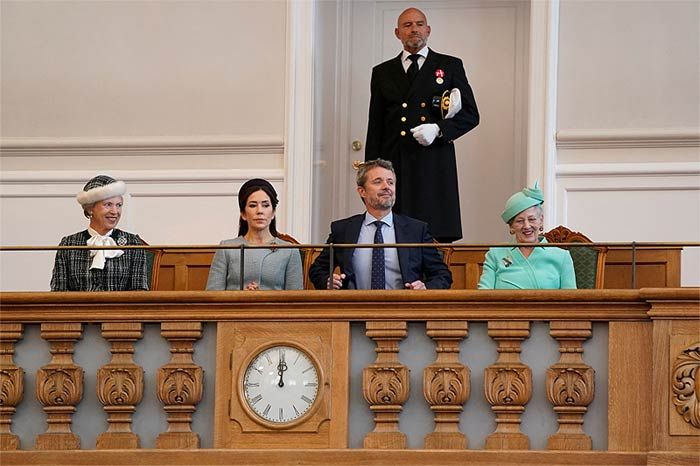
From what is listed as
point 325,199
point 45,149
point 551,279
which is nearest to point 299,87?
point 325,199

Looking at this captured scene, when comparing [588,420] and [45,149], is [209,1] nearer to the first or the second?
[45,149]

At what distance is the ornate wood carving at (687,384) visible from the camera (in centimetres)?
673

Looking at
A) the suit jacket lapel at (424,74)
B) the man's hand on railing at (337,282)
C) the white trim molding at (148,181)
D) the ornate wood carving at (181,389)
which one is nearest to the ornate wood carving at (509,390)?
the man's hand on railing at (337,282)

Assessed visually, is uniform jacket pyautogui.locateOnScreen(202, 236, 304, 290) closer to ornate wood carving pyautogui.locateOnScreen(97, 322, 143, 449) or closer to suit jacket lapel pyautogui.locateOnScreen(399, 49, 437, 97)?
ornate wood carving pyautogui.locateOnScreen(97, 322, 143, 449)

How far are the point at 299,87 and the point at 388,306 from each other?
3.18 m

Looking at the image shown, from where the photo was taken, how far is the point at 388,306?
705 cm

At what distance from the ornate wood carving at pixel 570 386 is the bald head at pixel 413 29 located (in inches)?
102

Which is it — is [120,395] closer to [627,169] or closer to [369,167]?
[369,167]

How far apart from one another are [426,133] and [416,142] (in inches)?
5.2

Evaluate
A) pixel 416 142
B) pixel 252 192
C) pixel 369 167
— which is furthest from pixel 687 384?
pixel 416 142

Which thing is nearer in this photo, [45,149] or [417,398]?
[417,398]

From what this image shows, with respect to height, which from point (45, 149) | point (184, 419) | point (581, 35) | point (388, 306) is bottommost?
point (184, 419)

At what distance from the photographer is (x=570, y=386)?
691 centimetres

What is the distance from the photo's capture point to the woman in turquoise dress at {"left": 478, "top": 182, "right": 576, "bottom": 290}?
7383 mm
